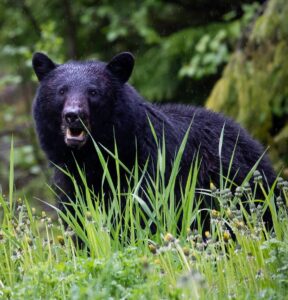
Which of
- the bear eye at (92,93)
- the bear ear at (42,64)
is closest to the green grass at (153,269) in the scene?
the bear eye at (92,93)

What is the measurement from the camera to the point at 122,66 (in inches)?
244

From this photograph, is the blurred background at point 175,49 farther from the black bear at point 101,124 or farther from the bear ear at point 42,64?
the bear ear at point 42,64

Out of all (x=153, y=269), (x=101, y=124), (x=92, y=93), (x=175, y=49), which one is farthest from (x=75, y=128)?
(x=175, y=49)

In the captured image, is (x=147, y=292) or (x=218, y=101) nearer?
(x=147, y=292)

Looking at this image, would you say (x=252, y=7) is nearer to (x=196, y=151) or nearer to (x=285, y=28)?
(x=285, y=28)

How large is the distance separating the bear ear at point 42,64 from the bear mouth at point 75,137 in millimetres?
711

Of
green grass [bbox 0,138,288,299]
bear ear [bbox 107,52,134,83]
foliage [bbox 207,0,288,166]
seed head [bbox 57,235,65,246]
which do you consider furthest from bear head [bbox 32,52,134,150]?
foliage [bbox 207,0,288,166]

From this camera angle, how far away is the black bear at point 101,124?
588cm

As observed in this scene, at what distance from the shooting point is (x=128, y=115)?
6.01 metres

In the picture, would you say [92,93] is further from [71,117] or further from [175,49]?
[175,49]

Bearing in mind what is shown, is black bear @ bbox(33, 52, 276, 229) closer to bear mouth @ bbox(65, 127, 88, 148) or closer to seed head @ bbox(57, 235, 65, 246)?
bear mouth @ bbox(65, 127, 88, 148)

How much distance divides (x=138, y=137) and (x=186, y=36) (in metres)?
5.05

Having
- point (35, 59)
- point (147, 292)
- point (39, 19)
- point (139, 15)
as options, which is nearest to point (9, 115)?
point (39, 19)

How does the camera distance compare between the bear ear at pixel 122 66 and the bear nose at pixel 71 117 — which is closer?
the bear nose at pixel 71 117
